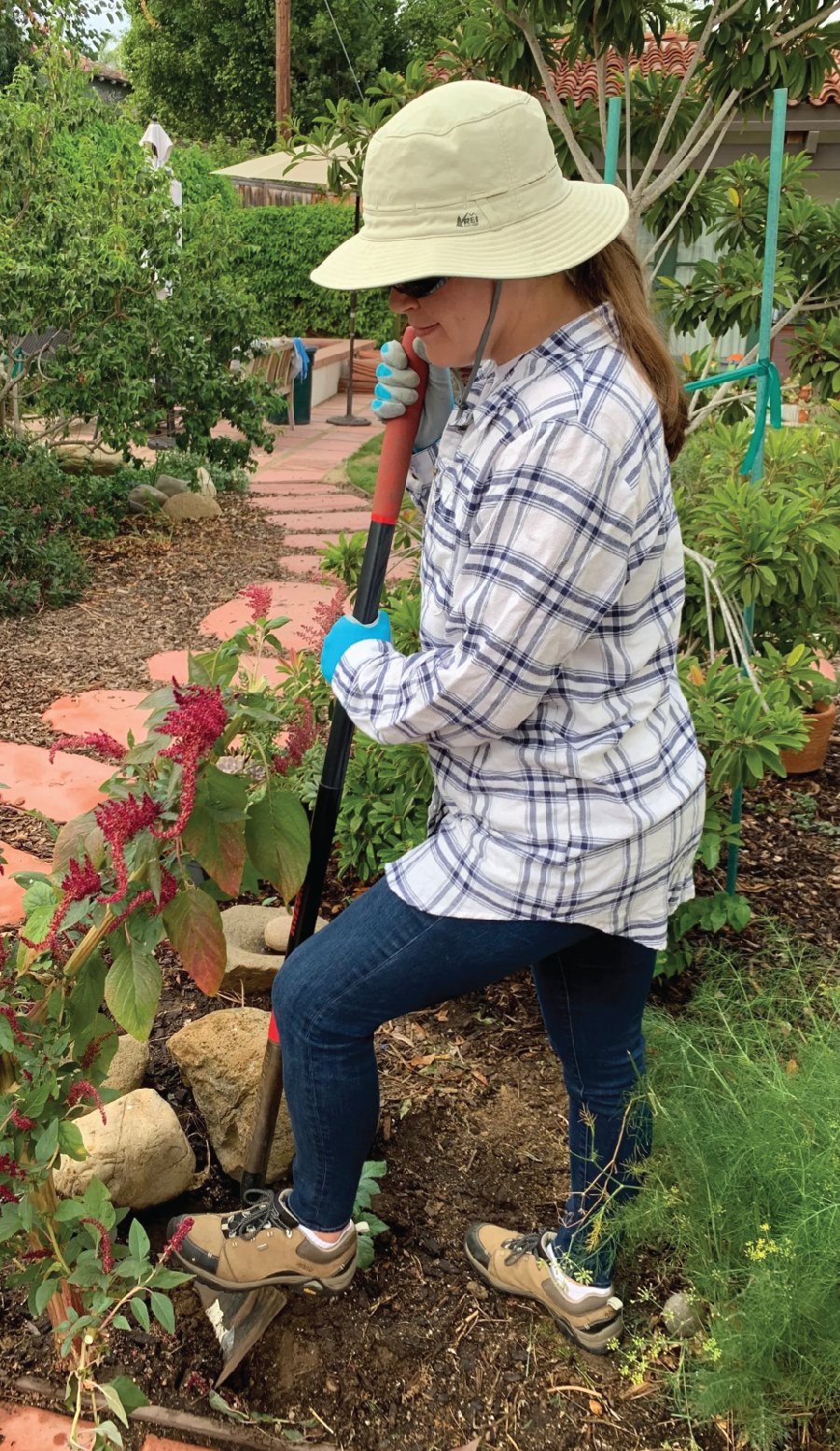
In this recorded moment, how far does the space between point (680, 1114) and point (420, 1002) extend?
26.9 inches

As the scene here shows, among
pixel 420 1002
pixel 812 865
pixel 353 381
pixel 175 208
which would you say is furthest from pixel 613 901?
pixel 353 381

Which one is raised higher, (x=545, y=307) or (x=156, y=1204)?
(x=545, y=307)

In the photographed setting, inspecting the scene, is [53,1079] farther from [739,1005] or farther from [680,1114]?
[739,1005]

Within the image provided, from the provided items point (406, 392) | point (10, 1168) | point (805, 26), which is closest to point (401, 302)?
point (406, 392)

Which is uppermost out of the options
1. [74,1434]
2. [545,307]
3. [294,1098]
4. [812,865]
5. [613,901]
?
[545,307]

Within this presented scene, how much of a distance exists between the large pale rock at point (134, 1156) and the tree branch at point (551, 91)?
2682 mm

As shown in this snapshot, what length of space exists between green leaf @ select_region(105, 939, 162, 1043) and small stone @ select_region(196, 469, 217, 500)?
6405mm

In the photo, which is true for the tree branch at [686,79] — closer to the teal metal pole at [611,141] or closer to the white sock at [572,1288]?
the teal metal pole at [611,141]

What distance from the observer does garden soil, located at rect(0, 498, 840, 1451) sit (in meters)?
1.79

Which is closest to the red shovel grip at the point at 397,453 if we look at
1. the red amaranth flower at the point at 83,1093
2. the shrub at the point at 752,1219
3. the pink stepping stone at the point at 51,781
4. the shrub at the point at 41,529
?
the red amaranth flower at the point at 83,1093

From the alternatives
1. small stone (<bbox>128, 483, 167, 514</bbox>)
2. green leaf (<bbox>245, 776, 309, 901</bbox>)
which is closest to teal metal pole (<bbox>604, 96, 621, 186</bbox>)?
green leaf (<bbox>245, 776, 309, 901</bbox>)

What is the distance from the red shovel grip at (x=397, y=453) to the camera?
178cm

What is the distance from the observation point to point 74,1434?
1.54 m

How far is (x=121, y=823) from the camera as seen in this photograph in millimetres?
1474
